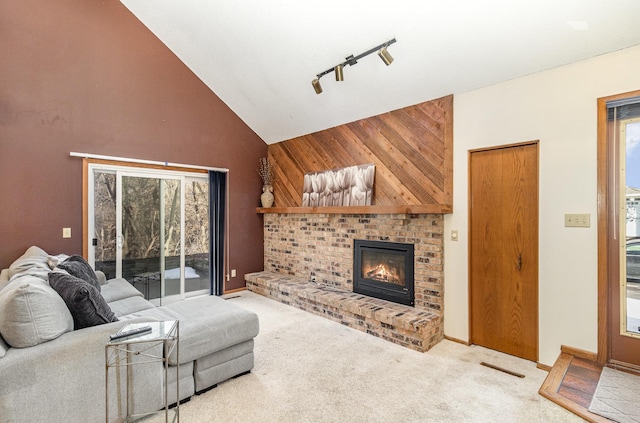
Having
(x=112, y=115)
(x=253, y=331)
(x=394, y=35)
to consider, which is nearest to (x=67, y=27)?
(x=112, y=115)

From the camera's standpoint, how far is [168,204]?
4586 millimetres

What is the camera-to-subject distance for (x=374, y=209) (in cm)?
380

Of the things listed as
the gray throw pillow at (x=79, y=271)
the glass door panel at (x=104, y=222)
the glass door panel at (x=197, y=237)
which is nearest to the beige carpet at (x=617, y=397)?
the gray throw pillow at (x=79, y=271)

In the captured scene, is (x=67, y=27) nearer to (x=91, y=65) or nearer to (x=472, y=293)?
(x=91, y=65)

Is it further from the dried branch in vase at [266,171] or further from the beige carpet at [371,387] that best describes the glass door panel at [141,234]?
the beige carpet at [371,387]

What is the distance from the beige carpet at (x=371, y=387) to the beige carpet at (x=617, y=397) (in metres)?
0.21

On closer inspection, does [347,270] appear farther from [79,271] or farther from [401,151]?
[79,271]

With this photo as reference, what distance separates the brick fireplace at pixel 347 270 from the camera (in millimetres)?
3266

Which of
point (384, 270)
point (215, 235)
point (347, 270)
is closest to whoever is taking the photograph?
point (384, 270)

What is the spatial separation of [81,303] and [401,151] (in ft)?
10.9

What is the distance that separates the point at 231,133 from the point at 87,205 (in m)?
2.30

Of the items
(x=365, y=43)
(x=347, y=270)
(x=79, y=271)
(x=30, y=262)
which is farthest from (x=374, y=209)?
(x=30, y=262)

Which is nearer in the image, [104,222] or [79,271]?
[79,271]

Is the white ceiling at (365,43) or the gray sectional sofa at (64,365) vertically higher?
the white ceiling at (365,43)
